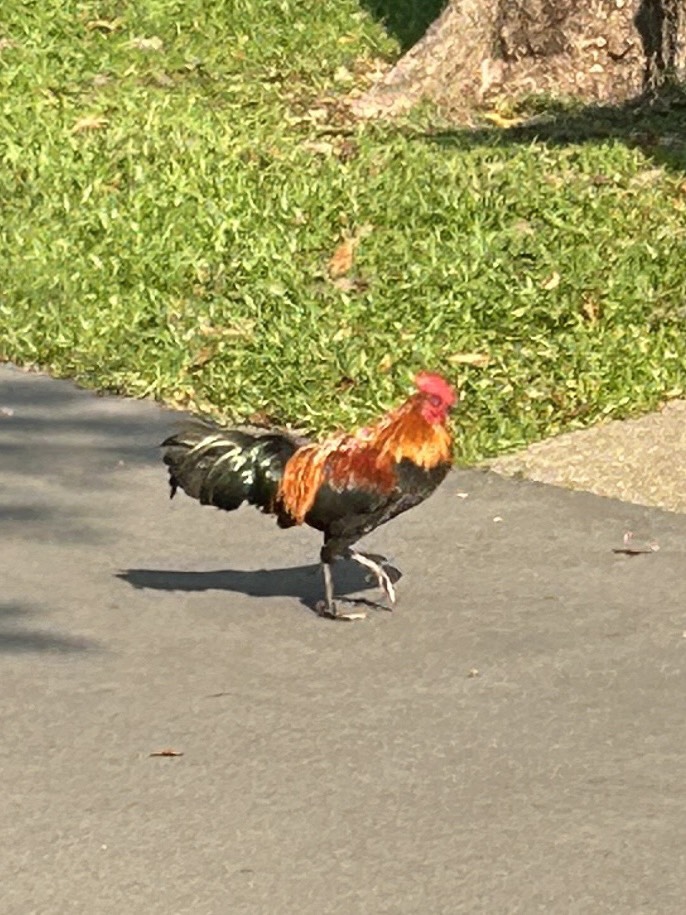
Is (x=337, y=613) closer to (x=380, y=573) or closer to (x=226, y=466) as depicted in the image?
(x=380, y=573)

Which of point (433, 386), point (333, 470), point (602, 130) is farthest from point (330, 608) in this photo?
point (602, 130)

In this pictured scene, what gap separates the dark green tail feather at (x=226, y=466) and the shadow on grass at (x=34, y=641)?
61cm

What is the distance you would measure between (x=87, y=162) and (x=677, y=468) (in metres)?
5.80

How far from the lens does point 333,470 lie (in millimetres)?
7480

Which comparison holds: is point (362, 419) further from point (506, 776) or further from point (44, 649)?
point (506, 776)

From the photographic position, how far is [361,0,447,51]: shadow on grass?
16691 mm

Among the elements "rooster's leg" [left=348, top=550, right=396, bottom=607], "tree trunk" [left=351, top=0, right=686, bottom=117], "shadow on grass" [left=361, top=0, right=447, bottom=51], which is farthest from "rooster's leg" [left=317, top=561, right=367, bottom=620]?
"shadow on grass" [left=361, top=0, right=447, bottom=51]

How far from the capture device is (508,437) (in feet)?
31.3

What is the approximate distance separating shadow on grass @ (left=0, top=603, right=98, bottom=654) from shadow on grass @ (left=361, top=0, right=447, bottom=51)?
9.70 metres

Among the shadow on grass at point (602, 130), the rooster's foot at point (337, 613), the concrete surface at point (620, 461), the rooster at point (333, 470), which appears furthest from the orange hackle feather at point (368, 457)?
the shadow on grass at point (602, 130)

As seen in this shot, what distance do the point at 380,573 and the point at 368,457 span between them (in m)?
0.43

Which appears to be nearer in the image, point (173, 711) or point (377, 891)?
point (377, 891)

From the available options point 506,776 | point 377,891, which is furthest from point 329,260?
point 377,891

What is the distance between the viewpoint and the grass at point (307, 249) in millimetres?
10336
